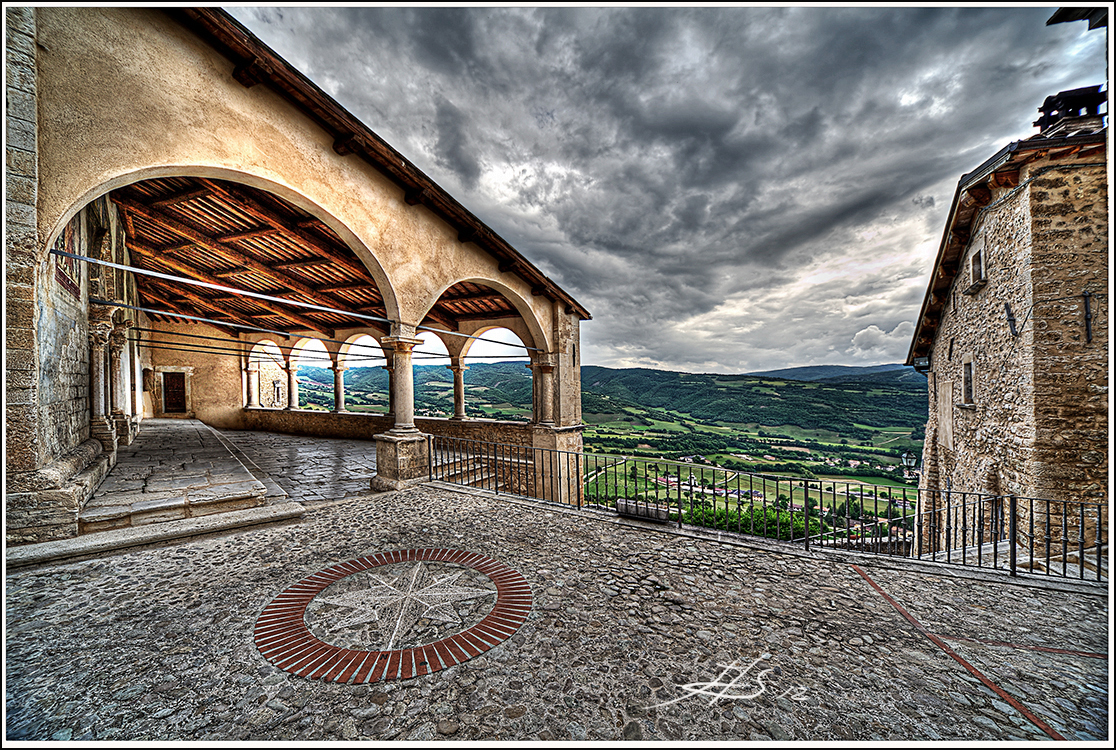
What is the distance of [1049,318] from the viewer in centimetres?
511

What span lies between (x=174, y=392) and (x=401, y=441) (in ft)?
53.9

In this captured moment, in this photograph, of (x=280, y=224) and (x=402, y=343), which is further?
(x=280, y=224)

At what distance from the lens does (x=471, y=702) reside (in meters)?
2.16

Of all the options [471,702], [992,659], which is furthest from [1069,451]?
[471,702]

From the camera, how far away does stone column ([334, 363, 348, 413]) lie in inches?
544

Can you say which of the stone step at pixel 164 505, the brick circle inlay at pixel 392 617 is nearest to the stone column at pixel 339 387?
the stone step at pixel 164 505

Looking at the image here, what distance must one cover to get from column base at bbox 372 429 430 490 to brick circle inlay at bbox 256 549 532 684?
2604mm

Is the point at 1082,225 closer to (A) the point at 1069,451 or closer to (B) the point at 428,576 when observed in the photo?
(A) the point at 1069,451

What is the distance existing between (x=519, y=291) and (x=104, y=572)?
7663 millimetres

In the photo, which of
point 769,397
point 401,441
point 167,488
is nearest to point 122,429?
point 167,488

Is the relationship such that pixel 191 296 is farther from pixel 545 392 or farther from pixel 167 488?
pixel 545 392

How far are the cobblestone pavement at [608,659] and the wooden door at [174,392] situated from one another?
1662 centimetres

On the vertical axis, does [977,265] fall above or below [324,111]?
below

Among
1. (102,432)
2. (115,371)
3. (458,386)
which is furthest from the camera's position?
(458,386)
